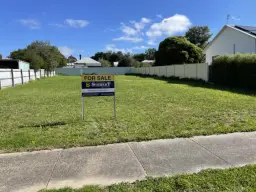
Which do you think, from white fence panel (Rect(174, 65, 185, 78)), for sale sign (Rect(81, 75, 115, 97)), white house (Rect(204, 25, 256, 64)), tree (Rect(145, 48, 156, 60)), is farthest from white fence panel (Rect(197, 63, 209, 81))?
Answer: tree (Rect(145, 48, 156, 60))

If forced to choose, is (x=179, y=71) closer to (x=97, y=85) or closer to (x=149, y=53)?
(x=97, y=85)

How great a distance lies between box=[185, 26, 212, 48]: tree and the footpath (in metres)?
67.2

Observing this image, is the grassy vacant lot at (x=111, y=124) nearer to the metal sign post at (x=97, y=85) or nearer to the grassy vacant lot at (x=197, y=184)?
the metal sign post at (x=97, y=85)

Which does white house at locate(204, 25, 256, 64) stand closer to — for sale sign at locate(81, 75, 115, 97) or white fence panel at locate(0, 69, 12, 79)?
for sale sign at locate(81, 75, 115, 97)

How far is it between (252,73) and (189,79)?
8.44 meters

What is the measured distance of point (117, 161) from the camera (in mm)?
3705

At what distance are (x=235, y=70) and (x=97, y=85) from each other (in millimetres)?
11910

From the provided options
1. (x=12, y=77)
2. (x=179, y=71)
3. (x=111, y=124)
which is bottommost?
(x=111, y=124)

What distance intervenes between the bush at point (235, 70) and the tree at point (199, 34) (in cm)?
5320

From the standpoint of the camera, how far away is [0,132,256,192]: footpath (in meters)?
3.13

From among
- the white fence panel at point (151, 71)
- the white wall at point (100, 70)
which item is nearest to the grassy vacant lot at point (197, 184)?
the white fence panel at point (151, 71)

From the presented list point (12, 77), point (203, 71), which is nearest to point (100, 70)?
point (12, 77)

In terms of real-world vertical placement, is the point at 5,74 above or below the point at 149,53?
below

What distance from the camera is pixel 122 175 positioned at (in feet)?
10.6
